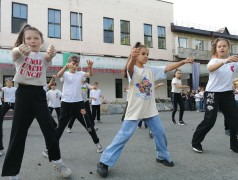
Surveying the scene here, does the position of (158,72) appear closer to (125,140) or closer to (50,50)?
(125,140)

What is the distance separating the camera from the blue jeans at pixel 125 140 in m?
2.69

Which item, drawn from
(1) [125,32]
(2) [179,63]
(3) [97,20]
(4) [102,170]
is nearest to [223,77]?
(2) [179,63]

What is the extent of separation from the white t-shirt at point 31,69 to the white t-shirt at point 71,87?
1.22 meters

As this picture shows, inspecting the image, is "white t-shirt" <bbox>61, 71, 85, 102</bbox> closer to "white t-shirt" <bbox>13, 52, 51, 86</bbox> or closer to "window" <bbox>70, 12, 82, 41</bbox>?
"white t-shirt" <bbox>13, 52, 51, 86</bbox>

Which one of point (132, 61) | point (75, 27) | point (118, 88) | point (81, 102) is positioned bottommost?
point (81, 102)

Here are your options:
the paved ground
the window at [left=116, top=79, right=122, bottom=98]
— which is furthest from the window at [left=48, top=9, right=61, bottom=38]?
the paved ground

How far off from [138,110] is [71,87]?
163 centimetres

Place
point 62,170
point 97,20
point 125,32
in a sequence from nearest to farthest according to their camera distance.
Result: point 62,170, point 97,20, point 125,32

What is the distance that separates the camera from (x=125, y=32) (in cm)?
1795

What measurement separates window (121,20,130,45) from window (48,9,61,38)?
5277 mm

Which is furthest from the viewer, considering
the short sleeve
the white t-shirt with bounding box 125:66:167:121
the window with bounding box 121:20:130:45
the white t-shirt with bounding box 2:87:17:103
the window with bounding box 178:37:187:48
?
the window with bounding box 178:37:187:48

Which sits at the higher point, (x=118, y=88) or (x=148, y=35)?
(x=148, y=35)

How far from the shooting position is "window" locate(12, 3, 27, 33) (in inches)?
550

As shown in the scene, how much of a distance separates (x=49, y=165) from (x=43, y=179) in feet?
1.78
